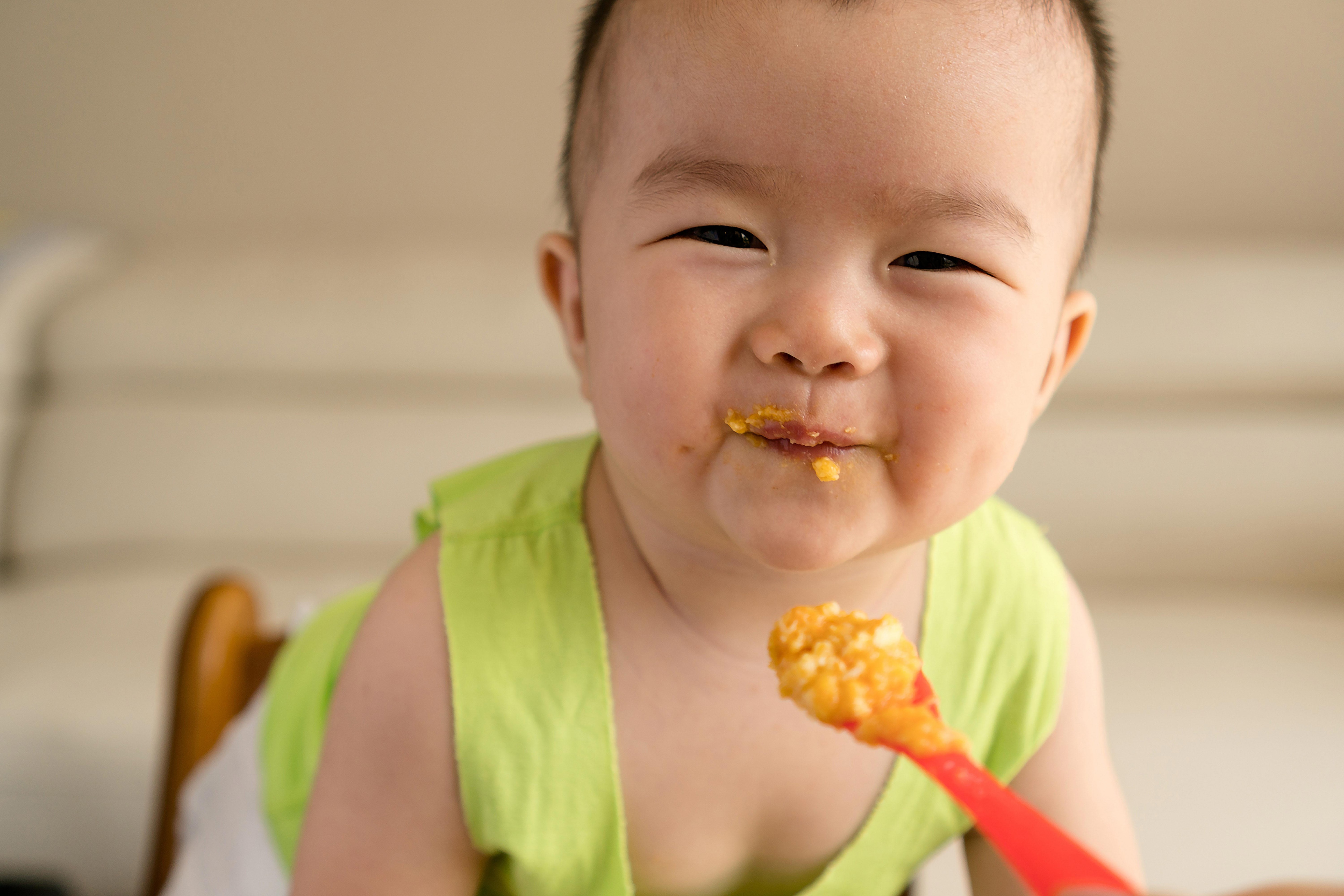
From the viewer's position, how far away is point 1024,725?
2.33 feet

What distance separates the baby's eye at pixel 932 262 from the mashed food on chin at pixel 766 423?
9 centimetres

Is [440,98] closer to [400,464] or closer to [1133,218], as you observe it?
[400,464]

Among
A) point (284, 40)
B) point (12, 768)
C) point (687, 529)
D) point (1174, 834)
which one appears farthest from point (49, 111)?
point (1174, 834)

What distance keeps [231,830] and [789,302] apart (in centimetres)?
69

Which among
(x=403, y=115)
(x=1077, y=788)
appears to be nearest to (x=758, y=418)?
(x=1077, y=788)

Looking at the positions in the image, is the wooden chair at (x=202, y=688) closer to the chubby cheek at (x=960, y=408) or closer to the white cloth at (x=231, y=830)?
the white cloth at (x=231, y=830)

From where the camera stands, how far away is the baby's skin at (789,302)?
0.49m

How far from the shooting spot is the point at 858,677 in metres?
0.48

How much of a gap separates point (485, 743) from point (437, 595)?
94 millimetres

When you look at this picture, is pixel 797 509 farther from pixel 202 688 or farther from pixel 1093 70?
pixel 202 688

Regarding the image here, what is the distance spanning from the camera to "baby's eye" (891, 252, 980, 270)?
515mm

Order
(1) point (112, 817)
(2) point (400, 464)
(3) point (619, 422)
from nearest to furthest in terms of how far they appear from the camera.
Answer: (3) point (619, 422) < (1) point (112, 817) < (2) point (400, 464)

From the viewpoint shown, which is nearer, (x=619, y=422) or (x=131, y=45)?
(x=619, y=422)

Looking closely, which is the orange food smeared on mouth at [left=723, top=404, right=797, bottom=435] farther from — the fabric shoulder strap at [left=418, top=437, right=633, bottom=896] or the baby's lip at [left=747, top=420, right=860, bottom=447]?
the fabric shoulder strap at [left=418, top=437, right=633, bottom=896]
